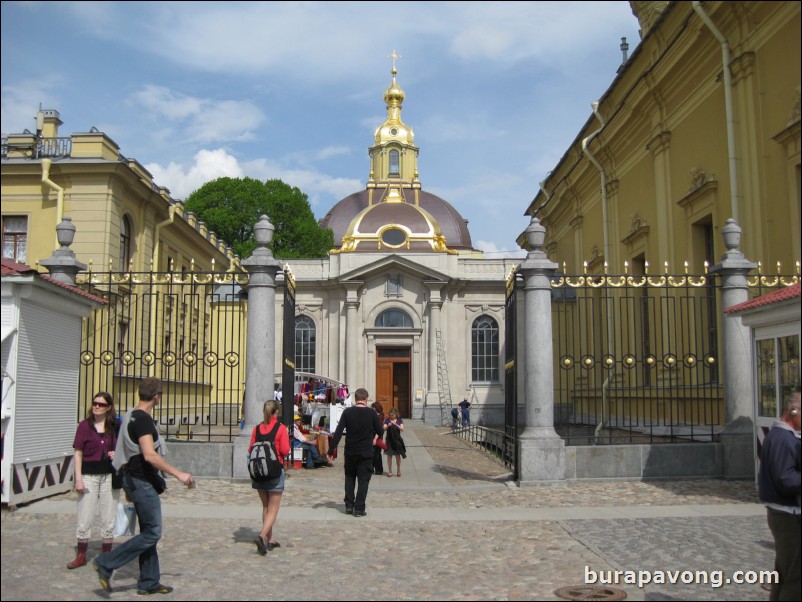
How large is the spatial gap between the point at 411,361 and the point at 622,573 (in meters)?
32.4

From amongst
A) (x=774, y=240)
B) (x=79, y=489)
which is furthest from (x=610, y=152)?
(x=79, y=489)

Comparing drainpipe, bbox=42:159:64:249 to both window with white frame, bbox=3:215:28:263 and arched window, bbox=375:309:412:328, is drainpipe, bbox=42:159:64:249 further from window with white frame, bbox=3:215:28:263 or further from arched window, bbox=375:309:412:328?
arched window, bbox=375:309:412:328

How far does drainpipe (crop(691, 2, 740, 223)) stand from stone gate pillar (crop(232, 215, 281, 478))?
27.8ft

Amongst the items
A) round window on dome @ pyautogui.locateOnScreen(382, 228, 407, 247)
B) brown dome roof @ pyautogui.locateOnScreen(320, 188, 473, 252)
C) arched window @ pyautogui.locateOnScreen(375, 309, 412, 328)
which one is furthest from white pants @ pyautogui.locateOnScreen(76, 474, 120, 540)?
brown dome roof @ pyautogui.locateOnScreen(320, 188, 473, 252)

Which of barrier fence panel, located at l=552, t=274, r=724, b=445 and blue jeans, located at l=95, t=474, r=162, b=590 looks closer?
blue jeans, located at l=95, t=474, r=162, b=590

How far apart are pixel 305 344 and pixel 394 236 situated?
724 cm

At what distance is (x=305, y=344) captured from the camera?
134 ft

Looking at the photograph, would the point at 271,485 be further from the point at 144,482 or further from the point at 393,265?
the point at 393,265

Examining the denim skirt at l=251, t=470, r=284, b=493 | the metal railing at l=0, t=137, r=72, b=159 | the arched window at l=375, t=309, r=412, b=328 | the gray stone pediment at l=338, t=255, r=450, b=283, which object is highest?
the metal railing at l=0, t=137, r=72, b=159

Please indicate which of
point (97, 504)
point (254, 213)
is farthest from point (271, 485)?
point (254, 213)

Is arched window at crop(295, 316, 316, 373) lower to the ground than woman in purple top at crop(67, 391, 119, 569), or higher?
higher

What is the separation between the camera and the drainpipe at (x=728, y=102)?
15.5 metres

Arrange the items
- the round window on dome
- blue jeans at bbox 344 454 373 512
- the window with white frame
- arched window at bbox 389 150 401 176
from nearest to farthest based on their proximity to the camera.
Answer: blue jeans at bbox 344 454 373 512 < the window with white frame < the round window on dome < arched window at bbox 389 150 401 176

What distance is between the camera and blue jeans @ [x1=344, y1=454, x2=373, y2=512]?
10836 mm
